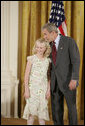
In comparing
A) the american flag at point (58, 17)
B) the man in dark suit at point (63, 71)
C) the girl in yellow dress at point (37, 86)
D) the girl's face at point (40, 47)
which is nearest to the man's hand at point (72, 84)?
the man in dark suit at point (63, 71)

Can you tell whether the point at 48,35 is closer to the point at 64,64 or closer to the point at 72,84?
the point at 64,64

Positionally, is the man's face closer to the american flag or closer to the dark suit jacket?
the dark suit jacket

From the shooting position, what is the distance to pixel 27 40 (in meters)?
A: 4.60

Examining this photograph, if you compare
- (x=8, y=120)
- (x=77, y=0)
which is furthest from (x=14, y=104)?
(x=77, y=0)

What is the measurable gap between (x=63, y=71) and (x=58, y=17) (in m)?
1.53

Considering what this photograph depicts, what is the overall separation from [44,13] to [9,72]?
51.7 inches

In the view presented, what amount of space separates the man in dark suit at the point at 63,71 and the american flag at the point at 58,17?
3.81 feet

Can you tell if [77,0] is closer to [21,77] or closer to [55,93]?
[21,77]

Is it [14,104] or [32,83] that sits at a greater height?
[32,83]

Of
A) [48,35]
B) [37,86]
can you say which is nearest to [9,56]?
[37,86]

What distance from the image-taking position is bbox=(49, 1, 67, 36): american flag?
4191mm

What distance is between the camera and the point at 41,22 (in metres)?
4.55

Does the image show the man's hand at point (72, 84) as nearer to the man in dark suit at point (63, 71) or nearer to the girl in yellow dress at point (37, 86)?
Result: the man in dark suit at point (63, 71)

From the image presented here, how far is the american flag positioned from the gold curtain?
286 mm
